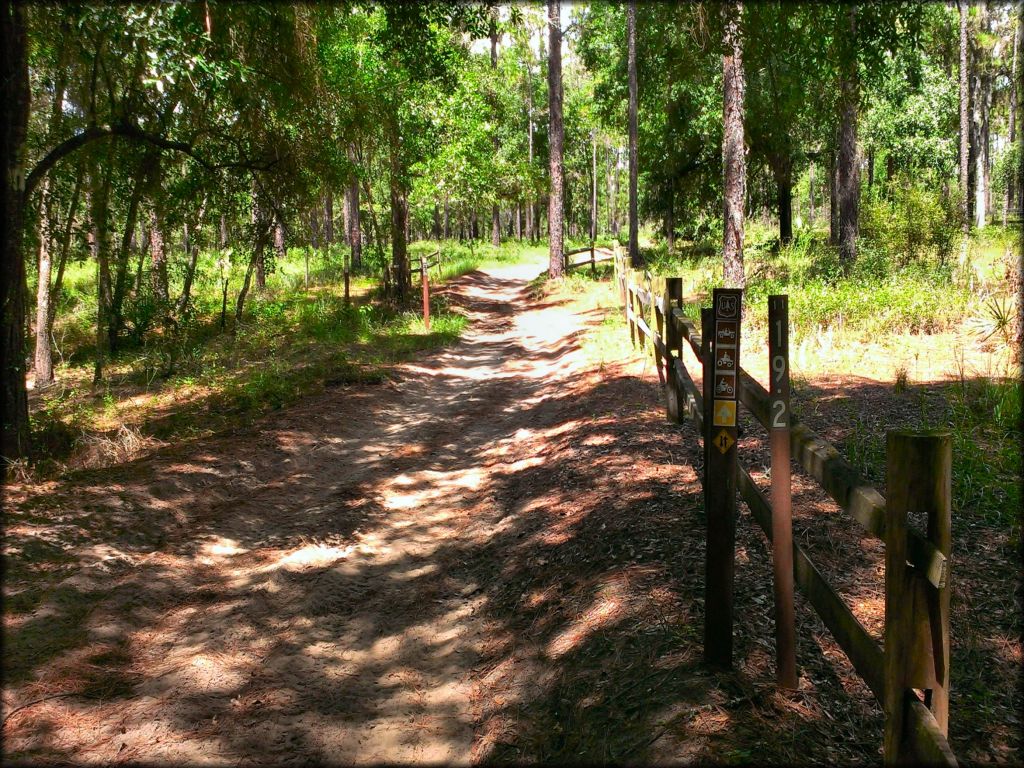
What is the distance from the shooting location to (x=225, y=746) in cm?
363

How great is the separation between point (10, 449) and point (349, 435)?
11.6 ft

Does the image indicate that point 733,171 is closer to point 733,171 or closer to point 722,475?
point 733,171

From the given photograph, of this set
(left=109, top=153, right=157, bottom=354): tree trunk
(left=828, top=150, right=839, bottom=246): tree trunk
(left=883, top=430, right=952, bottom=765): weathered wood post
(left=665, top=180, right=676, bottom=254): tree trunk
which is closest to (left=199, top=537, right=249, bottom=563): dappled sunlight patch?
(left=883, top=430, right=952, bottom=765): weathered wood post

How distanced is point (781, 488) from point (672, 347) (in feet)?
14.2

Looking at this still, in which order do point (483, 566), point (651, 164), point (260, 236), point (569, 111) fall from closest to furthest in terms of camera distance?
point (483, 566)
point (260, 236)
point (651, 164)
point (569, 111)

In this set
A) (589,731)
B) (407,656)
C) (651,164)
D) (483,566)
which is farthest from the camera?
(651,164)

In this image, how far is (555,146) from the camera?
25.7 metres

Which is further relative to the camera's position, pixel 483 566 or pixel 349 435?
pixel 349 435

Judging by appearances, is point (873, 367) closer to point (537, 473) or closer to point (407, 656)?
point (537, 473)

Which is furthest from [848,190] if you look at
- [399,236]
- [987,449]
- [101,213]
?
[101,213]

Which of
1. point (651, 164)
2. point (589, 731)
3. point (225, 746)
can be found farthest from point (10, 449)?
point (651, 164)

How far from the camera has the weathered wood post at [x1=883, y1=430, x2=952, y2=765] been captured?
2.08 metres

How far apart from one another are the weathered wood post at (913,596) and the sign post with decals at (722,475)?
3.86ft

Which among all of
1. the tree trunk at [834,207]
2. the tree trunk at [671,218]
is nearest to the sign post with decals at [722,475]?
the tree trunk at [834,207]
